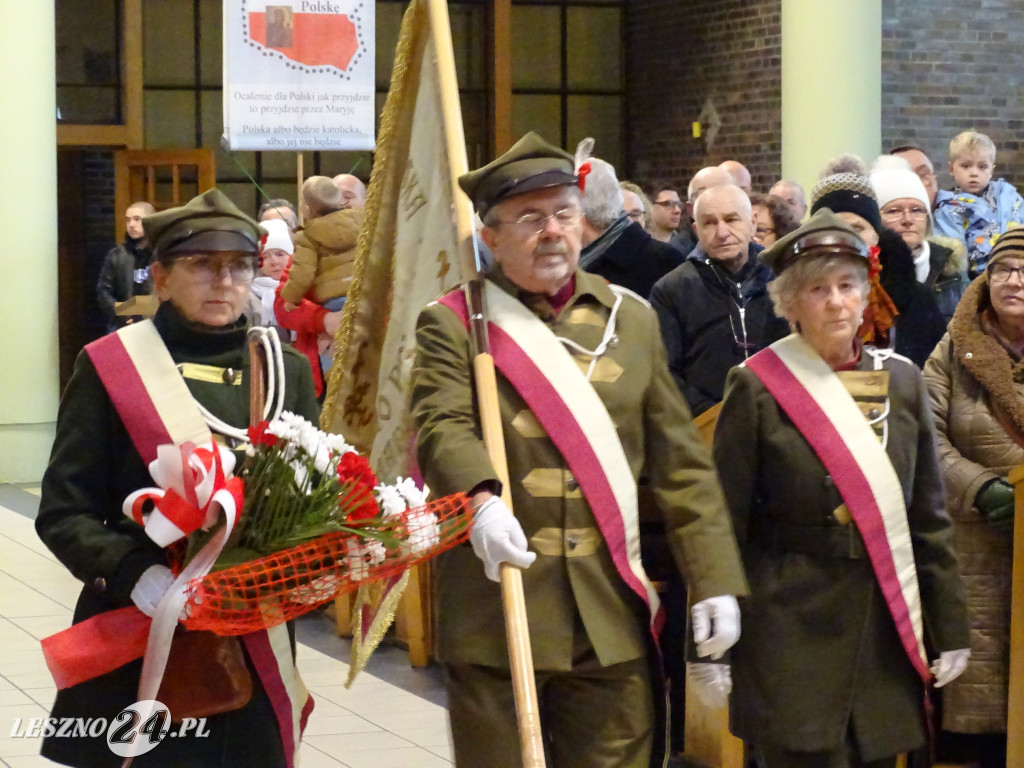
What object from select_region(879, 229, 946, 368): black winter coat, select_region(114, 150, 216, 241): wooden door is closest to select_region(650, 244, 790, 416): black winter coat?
select_region(879, 229, 946, 368): black winter coat

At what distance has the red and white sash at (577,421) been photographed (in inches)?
134

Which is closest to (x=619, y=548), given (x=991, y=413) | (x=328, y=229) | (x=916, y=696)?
(x=916, y=696)

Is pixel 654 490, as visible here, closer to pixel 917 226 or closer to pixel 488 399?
pixel 488 399

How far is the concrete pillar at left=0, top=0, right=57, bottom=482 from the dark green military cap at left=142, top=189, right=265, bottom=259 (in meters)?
8.63

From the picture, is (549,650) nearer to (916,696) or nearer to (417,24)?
(916,696)

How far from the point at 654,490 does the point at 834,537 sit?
0.56 metres

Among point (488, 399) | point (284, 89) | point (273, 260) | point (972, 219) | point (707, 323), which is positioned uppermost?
point (284, 89)

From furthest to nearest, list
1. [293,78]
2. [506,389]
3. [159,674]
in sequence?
[293,78], [506,389], [159,674]

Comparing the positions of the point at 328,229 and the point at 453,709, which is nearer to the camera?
the point at 453,709

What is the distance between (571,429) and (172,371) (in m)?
0.78

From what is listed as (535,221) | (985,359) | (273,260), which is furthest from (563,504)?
(273,260)

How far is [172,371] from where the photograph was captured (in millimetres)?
3414

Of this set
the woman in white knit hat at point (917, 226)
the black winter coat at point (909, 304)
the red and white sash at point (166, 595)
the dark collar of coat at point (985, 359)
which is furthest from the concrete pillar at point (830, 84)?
the red and white sash at point (166, 595)

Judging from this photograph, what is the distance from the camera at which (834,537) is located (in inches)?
151
